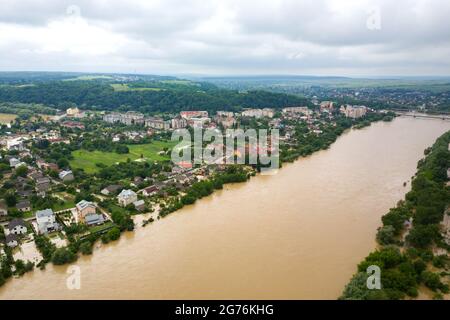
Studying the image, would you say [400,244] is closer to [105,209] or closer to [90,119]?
[105,209]

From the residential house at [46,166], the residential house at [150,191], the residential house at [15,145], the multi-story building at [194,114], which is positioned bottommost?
the residential house at [150,191]

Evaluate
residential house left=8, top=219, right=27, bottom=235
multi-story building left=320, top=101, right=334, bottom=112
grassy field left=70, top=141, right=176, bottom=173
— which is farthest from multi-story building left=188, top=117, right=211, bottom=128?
residential house left=8, top=219, right=27, bottom=235

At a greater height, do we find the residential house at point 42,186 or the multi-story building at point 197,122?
the multi-story building at point 197,122

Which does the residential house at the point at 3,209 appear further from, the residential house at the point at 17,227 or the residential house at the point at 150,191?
the residential house at the point at 150,191

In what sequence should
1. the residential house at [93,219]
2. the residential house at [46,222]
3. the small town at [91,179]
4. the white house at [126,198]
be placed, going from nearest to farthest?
the small town at [91,179] < the residential house at [46,222] < the residential house at [93,219] < the white house at [126,198]

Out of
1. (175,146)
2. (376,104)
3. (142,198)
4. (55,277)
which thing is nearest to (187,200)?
(142,198)

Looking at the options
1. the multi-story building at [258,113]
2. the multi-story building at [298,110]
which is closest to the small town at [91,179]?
the multi-story building at [258,113]

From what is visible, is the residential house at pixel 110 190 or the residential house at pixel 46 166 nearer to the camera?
the residential house at pixel 110 190
